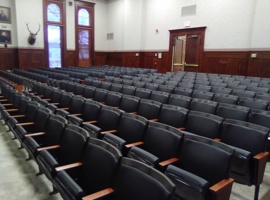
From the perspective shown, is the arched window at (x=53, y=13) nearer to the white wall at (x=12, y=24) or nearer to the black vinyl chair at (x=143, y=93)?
the white wall at (x=12, y=24)

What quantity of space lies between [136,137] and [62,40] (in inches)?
474

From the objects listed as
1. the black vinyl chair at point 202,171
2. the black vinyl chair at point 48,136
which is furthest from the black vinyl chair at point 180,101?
the black vinyl chair at point 48,136

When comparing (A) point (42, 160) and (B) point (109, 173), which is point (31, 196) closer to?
(A) point (42, 160)

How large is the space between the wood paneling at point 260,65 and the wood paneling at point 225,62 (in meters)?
0.29

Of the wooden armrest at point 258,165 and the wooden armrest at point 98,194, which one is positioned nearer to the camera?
the wooden armrest at point 98,194

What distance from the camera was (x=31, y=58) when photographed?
11.7 m

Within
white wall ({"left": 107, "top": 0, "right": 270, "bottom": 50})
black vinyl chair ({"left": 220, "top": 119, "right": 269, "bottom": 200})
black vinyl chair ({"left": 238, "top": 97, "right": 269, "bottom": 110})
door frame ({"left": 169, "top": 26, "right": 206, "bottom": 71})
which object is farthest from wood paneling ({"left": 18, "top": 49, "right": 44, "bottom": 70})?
black vinyl chair ({"left": 220, "top": 119, "right": 269, "bottom": 200})

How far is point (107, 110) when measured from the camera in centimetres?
272

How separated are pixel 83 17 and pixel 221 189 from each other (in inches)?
547

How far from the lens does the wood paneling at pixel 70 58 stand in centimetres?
1310

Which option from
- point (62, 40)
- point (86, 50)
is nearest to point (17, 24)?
point (62, 40)

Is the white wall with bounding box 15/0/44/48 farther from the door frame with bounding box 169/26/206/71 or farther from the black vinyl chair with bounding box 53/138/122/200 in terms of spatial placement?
the black vinyl chair with bounding box 53/138/122/200

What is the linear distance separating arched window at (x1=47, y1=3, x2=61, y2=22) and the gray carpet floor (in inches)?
435

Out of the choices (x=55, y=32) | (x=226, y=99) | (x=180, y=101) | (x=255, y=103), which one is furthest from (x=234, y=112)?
(x=55, y=32)
